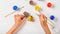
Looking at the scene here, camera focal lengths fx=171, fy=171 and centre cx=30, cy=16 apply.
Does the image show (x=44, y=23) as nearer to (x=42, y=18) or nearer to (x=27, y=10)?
(x=42, y=18)

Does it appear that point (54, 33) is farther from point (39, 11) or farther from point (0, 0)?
point (0, 0)

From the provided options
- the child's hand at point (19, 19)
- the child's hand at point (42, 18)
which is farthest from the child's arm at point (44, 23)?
the child's hand at point (19, 19)

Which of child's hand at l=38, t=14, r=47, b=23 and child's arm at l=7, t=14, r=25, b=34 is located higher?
child's hand at l=38, t=14, r=47, b=23

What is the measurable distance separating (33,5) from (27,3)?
0.14 ft

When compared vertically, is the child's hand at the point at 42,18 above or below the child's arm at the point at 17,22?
above

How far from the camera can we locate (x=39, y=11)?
1.12 meters

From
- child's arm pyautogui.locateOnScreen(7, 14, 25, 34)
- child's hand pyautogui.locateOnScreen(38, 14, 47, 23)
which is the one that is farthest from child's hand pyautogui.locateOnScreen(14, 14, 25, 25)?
child's hand pyautogui.locateOnScreen(38, 14, 47, 23)

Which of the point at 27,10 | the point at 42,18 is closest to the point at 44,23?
the point at 42,18

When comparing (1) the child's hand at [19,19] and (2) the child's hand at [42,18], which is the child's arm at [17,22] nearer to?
(1) the child's hand at [19,19]

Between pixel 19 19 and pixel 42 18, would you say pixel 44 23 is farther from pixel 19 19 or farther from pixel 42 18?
pixel 19 19

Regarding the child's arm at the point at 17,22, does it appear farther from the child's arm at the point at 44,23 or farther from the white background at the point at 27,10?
the child's arm at the point at 44,23

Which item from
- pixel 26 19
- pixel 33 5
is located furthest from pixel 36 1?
pixel 26 19

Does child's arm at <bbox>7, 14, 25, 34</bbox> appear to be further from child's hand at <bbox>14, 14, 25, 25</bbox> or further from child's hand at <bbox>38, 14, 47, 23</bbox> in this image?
child's hand at <bbox>38, 14, 47, 23</bbox>

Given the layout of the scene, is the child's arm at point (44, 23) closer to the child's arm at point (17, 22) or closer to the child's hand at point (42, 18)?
the child's hand at point (42, 18)
